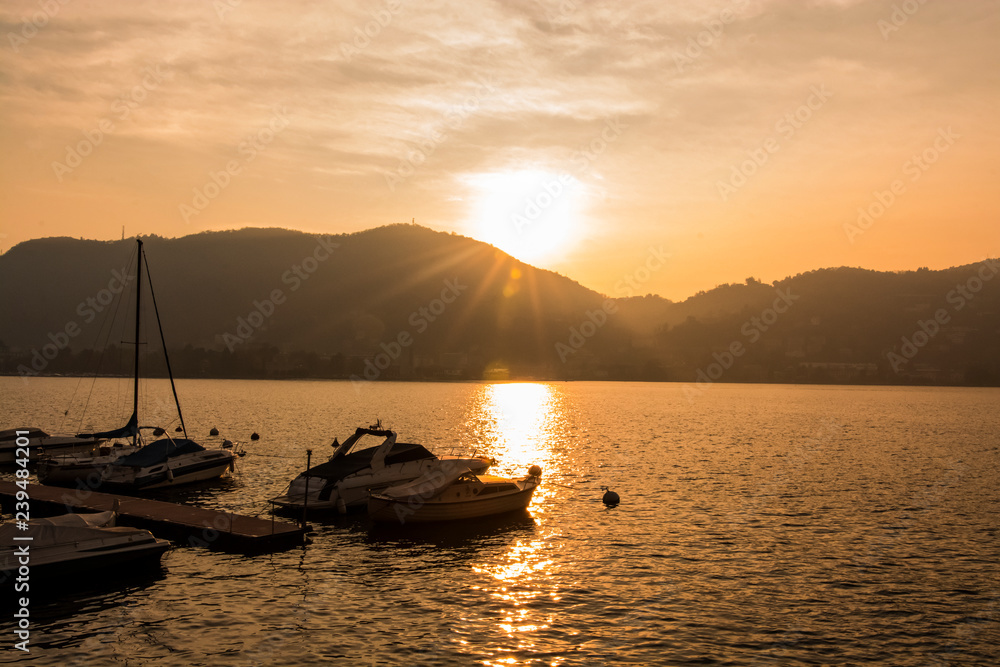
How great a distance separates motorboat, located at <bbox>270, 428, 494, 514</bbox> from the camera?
124 ft

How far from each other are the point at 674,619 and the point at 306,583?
13.0m

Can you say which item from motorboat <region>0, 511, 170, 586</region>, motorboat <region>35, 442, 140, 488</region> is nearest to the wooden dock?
motorboat <region>0, 511, 170, 586</region>

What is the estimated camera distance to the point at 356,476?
3912 centimetres

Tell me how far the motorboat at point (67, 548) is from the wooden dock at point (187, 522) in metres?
3.22

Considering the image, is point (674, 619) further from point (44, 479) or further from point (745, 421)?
point (745, 421)

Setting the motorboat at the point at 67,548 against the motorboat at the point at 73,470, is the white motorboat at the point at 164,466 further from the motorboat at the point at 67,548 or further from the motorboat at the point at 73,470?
the motorboat at the point at 67,548

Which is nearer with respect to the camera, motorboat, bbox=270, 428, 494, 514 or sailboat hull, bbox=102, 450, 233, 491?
motorboat, bbox=270, 428, 494, 514

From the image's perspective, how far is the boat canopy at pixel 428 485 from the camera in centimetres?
3569

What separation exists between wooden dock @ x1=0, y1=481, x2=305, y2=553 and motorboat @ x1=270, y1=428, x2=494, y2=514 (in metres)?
4.83

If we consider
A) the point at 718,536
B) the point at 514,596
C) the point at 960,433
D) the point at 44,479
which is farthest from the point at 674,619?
the point at 960,433

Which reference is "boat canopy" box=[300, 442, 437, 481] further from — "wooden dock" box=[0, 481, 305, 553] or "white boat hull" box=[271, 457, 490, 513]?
"wooden dock" box=[0, 481, 305, 553]

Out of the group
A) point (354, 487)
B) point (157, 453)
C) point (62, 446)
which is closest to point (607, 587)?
point (354, 487)

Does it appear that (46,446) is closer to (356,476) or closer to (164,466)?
(164,466)

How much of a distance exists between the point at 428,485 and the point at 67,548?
1612cm
